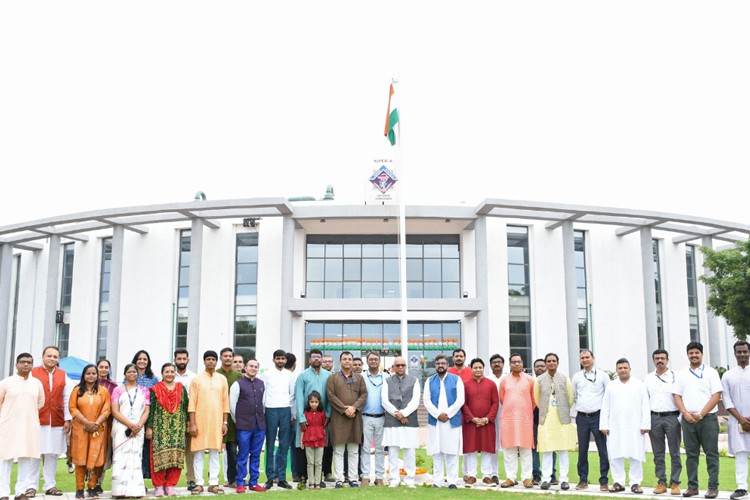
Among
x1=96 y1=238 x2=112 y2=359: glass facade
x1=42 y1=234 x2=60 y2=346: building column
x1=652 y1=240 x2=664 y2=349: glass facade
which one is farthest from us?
x1=96 y1=238 x2=112 y2=359: glass facade

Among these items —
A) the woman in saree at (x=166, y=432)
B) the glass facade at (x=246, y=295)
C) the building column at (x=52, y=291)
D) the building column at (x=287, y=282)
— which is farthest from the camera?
the building column at (x=52, y=291)

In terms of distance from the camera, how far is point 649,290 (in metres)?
26.0

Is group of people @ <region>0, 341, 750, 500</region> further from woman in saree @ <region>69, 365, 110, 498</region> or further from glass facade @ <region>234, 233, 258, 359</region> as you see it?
glass facade @ <region>234, 233, 258, 359</region>

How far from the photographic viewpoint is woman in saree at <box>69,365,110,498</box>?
361 inches

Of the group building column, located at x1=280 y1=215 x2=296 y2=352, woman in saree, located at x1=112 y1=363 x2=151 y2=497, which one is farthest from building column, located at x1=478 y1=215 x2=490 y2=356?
woman in saree, located at x1=112 y1=363 x2=151 y2=497

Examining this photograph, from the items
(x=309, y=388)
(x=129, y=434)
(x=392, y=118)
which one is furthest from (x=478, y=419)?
(x=392, y=118)

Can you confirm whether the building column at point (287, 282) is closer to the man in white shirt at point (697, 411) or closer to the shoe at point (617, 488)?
the shoe at point (617, 488)

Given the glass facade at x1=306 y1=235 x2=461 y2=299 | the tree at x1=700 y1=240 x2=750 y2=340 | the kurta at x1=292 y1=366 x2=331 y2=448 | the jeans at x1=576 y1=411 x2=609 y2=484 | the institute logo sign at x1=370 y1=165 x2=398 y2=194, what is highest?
the institute logo sign at x1=370 y1=165 x2=398 y2=194

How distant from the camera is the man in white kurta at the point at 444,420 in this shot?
34.0ft

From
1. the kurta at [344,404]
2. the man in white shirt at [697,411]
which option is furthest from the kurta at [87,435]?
the man in white shirt at [697,411]

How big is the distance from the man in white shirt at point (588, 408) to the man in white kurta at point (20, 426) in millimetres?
7172

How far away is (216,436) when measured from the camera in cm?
988

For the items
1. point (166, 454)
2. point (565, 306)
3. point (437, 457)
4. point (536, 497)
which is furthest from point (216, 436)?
point (565, 306)

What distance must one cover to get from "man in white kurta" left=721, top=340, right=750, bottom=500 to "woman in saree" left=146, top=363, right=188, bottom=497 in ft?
23.5
